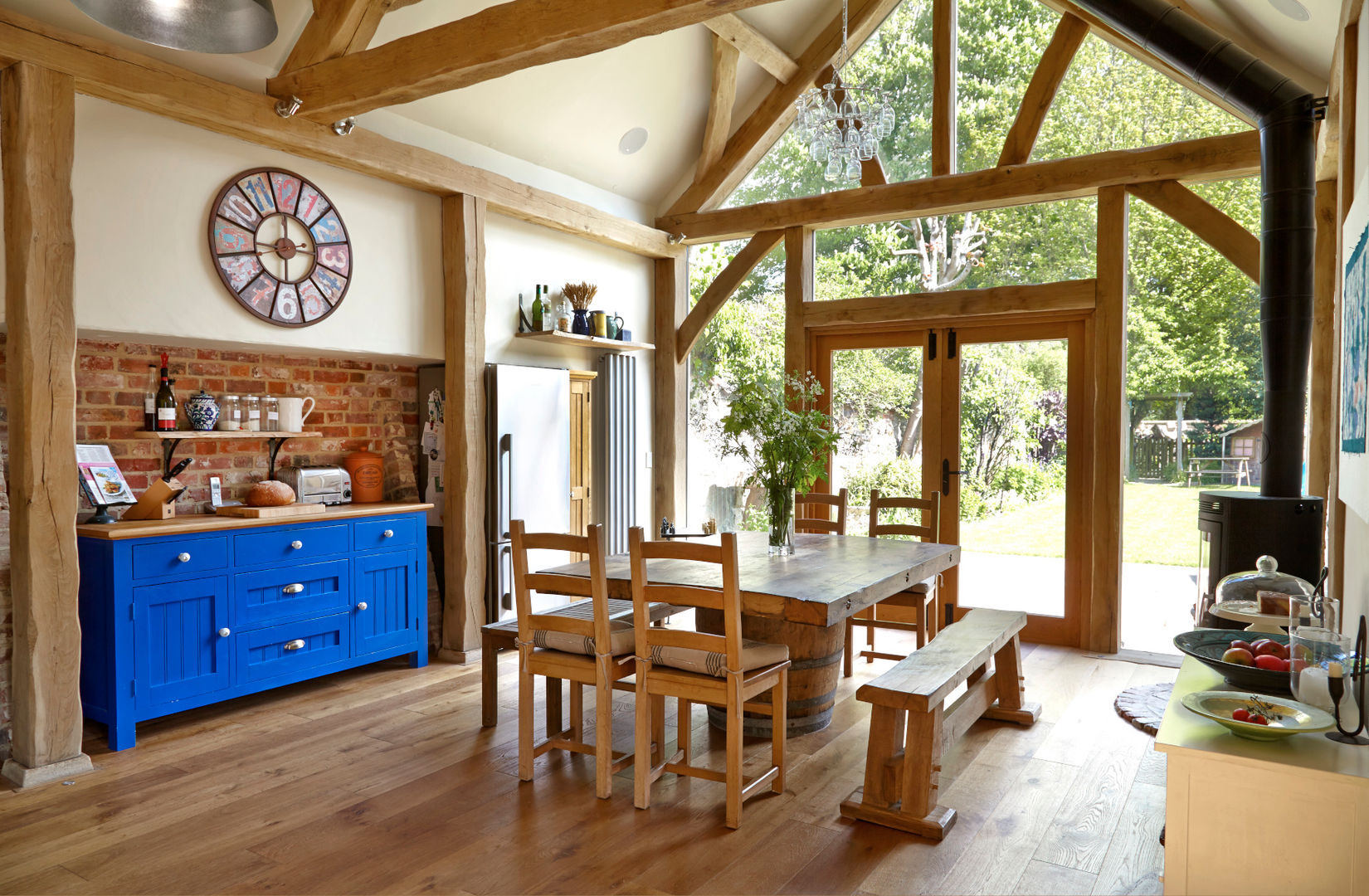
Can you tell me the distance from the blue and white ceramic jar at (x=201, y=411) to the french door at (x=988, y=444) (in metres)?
3.86

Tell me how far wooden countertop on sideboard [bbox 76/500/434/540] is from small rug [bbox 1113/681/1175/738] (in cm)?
366

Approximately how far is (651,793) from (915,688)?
3.40 ft

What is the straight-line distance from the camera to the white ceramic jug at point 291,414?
4.62m

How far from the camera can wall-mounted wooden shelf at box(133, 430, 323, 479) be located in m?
4.07

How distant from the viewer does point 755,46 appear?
19.6ft

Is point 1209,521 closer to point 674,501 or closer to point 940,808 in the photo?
point 940,808

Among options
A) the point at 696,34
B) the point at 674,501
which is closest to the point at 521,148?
the point at 696,34

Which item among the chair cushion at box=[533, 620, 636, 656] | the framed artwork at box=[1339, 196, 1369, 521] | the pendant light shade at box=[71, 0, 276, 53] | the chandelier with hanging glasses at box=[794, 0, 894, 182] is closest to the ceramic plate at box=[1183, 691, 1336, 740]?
the framed artwork at box=[1339, 196, 1369, 521]

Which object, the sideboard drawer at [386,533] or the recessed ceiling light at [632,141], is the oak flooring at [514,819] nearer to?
the sideboard drawer at [386,533]

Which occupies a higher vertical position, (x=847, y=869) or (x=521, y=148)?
(x=521, y=148)

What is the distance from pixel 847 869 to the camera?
2.70 metres

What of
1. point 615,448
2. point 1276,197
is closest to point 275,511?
point 615,448

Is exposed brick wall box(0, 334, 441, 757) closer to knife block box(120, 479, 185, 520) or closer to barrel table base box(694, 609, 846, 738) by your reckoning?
knife block box(120, 479, 185, 520)

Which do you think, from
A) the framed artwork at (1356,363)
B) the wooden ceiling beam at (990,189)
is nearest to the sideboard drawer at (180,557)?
the wooden ceiling beam at (990,189)
